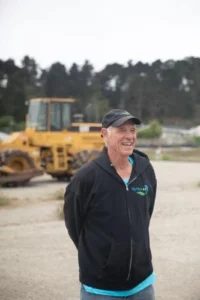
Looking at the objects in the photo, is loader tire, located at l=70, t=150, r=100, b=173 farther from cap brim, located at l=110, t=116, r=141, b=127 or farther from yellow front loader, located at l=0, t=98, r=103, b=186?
cap brim, located at l=110, t=116, r=141, b=127

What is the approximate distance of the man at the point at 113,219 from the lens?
10.5 ft

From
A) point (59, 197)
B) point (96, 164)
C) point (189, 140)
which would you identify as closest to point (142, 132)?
point (189, 140)

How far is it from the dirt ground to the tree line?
168 feet

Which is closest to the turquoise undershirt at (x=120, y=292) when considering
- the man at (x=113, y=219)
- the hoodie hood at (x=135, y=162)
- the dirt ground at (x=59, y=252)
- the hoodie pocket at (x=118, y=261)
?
the man at (x=113, y=219)

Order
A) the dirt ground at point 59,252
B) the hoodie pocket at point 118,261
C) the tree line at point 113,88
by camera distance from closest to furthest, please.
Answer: the hoodie pocket at point 118,261 < the dirt ground at point 59,252 < the tree line at point 113,88

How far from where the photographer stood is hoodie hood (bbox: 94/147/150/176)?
335 centimetres

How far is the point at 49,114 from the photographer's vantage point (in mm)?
18172

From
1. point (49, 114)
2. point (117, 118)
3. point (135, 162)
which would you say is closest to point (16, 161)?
point (49, 114)

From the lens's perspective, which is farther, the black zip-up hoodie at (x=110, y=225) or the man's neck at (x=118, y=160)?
the man's neck at (x=118, y=160)

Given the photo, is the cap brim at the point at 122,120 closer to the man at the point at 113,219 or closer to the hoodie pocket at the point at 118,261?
the man at the point at 113,219

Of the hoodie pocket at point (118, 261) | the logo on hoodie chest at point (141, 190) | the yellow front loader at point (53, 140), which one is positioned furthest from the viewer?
the yellow front loader at point (53, 140)

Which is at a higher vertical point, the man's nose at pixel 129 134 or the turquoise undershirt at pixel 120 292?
the man's nose at pixel 129 134

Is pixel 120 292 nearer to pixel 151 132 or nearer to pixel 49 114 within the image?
pixel 49 114

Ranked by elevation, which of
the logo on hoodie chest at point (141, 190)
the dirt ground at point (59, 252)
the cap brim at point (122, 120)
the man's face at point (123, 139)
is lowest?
the dirt ground at point (59, 252)
